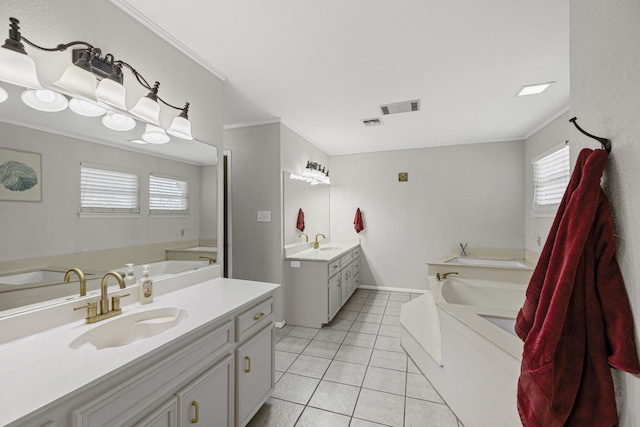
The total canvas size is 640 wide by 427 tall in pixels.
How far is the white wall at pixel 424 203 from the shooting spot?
4258 millimetres

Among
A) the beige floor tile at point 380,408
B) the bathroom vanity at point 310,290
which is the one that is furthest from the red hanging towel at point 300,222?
the beige floor tile at point 380,408

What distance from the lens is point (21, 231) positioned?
3.91ft

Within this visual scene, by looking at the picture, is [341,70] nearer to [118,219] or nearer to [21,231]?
[118,219]

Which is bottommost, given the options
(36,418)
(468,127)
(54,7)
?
(36,418)

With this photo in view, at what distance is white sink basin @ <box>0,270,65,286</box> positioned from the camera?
1.15 m

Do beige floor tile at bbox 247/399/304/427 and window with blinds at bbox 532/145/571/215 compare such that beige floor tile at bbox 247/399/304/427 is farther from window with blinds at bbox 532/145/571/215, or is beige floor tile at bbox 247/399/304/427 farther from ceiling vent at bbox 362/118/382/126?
window with blinds at bbox 532/145/571/215

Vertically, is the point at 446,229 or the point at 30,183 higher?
the point at 30,183

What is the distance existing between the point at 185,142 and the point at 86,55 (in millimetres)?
743

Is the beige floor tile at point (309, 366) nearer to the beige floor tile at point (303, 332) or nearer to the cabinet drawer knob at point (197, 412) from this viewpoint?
the beige floor tile at point (303, 332)

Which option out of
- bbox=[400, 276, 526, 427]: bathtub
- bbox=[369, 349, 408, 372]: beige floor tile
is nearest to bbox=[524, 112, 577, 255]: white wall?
bbox=[400, 276, 526, 427]: bathtub

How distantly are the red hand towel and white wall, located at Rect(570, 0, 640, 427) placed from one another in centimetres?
3

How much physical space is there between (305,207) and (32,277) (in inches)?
121

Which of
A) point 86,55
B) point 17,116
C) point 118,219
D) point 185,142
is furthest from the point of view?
point 185,142

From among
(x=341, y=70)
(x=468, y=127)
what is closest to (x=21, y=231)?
(x=341, y=70)
